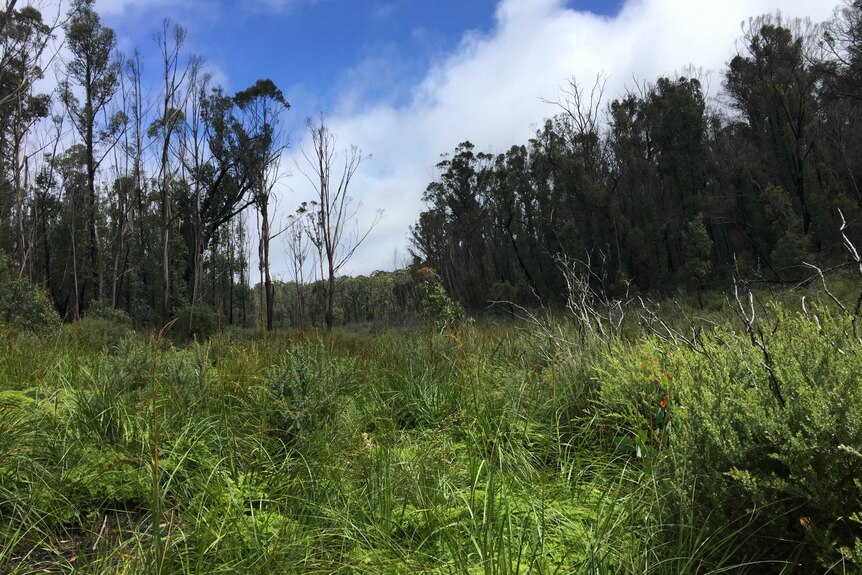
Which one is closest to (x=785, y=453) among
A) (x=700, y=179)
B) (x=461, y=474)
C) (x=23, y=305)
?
(x=461, y=474)

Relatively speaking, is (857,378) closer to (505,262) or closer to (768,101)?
(768,101)

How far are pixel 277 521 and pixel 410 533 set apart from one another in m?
0.61

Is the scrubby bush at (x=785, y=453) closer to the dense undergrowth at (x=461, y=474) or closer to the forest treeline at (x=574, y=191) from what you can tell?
the dense undergrowth at (x=461, y=474)

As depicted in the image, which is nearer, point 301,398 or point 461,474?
point 461,474

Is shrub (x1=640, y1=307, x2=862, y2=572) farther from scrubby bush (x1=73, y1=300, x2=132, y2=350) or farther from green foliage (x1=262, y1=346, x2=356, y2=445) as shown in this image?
scrubby bush (x1=73, y1=300, x2=132, y2=350)

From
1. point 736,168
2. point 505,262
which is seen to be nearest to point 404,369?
point 736,168

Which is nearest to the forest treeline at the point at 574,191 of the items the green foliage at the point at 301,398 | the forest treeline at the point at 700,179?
the forest treeline at the point at 700,179

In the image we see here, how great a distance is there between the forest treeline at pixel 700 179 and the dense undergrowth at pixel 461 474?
18315 mm

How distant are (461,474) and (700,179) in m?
29.5

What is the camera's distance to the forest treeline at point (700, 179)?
68.9ft

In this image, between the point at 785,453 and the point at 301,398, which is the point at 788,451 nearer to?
the point at 785,453

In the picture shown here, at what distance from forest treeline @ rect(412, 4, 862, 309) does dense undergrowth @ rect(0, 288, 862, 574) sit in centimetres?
1832

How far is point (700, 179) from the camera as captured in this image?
2711 centimetres

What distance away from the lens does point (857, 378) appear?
1.68m
